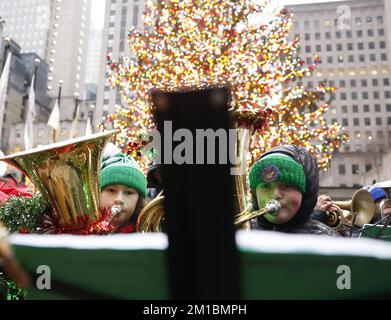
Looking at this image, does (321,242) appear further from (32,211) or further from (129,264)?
(32,211)

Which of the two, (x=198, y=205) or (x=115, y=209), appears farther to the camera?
(x=115, y=209)

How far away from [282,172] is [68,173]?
1.48 metres

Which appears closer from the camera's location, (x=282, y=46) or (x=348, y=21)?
(x=282, y=46)

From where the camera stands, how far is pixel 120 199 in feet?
10.7

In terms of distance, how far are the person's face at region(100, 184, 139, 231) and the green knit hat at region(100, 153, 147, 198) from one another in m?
0.06

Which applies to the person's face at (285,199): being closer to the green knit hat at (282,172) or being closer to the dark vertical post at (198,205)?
the green knit hat at (282,172)

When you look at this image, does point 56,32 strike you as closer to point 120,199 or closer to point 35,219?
point 120,199

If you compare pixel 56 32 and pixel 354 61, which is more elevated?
pixel 56 32

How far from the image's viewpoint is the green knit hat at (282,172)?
2.63 metres

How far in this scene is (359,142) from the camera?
238 ft

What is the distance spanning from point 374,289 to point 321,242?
5.6 inches

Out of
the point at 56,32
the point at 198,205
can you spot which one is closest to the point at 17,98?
the point at 56,32

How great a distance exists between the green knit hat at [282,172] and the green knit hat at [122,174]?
1180mm
